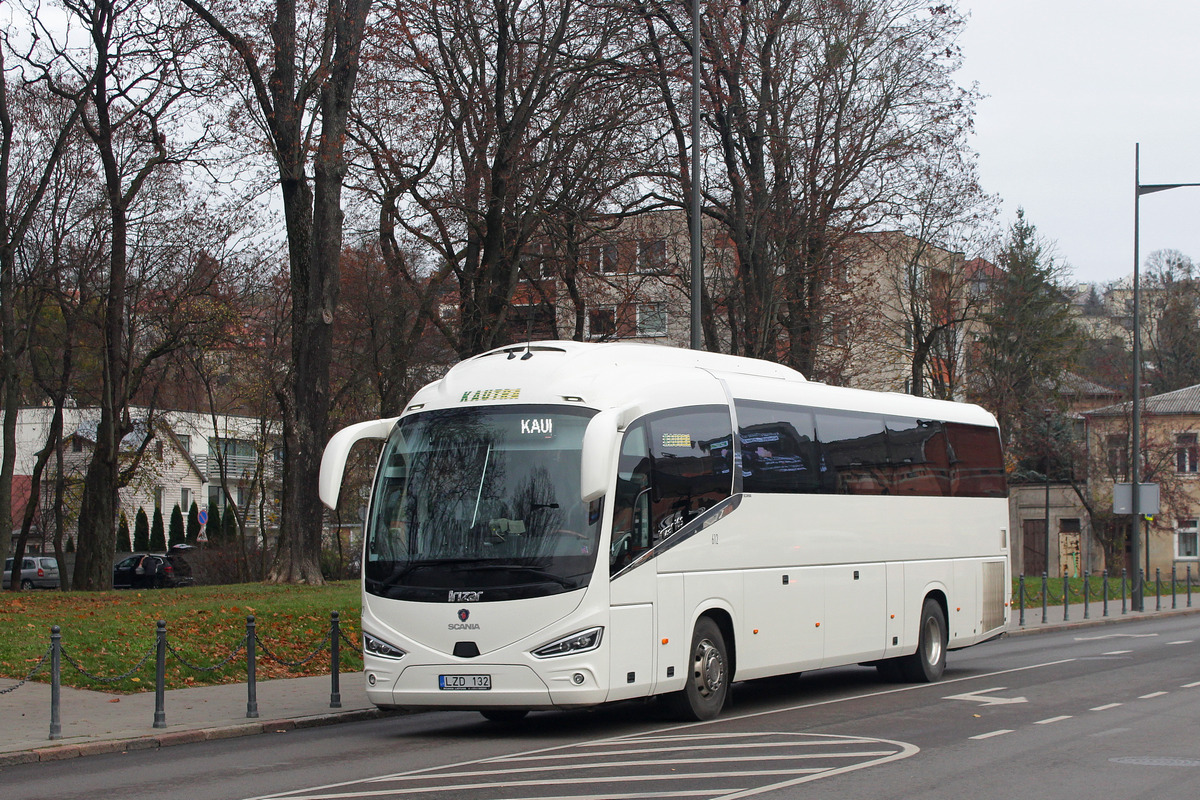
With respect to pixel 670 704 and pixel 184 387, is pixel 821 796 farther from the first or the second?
pixel 184 387

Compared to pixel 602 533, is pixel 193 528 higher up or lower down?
lower down

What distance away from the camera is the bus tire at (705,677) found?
1306 centimetres

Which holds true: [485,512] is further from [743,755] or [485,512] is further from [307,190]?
[307,190]

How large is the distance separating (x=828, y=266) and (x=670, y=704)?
20543 mm

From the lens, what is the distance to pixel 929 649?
18031mm

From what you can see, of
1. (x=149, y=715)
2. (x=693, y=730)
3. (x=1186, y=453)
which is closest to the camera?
(x=693, y=730)

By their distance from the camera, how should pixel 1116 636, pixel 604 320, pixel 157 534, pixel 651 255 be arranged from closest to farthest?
pixel 1116 636 < pixel 651 255 < pixel 604 320 < pixel 157 534

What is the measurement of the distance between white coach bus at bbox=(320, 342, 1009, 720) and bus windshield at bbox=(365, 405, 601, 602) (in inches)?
0.7

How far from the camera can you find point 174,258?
123 feet

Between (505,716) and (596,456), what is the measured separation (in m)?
4.33

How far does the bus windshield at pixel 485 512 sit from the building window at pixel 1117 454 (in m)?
52.9

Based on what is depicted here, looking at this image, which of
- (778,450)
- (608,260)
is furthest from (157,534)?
(778,450)

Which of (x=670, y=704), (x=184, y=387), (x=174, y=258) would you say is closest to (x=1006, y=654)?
(x=670, y=704)

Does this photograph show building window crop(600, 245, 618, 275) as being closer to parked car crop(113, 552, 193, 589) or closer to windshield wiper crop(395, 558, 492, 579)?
windshield wiper crop(395, 558, 492, 579)
